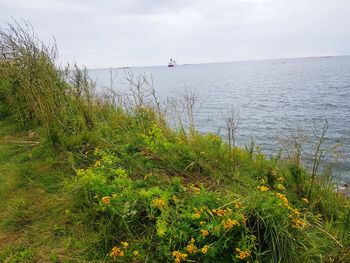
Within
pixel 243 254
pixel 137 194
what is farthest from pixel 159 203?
pixel 243 254

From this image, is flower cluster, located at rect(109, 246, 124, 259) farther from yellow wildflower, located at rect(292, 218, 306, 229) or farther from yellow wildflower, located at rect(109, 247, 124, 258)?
yellow wildflower, located at rect(292, 218, 306, 229)

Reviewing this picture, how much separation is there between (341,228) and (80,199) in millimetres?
2700

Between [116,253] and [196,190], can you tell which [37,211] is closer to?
[116,253]

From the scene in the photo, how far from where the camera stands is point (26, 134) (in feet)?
19.6

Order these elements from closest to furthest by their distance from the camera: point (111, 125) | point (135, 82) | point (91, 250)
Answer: point (91, 250), point (111, 125), point (135, 82)

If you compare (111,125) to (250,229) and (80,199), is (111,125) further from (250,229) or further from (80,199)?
(250,229)

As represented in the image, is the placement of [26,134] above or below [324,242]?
above

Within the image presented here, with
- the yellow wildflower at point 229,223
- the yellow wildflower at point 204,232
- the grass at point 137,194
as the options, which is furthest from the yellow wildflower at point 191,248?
the yellow wildflower at point 229,223

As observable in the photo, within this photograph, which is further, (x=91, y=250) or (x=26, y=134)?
(x=26, y=134)

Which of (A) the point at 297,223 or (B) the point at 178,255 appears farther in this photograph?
(A) the point at 297,223

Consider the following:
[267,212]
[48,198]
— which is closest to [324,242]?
[267,212]

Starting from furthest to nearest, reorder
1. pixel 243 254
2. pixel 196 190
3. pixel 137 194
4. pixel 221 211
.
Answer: pixel 196 190, pixel 137 194, pixel 221 211, pixel 243 254

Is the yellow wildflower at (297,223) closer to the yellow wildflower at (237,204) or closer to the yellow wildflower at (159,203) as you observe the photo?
the yellow wildflower at (237,204)

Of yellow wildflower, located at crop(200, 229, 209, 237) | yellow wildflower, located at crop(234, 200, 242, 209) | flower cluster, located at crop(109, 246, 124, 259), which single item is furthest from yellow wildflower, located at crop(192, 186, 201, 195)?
flower cluster, located at crop(109, 246, 124, 259)
